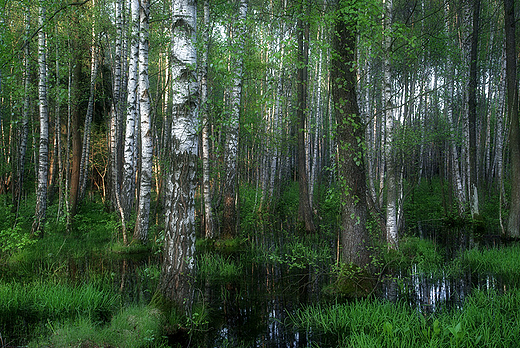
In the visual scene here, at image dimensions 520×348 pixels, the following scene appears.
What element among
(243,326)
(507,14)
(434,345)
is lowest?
(243,326)

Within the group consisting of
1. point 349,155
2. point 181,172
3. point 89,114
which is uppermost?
point 89,114

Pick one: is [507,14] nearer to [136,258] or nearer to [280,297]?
[280,297]

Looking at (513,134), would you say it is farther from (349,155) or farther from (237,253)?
(237,253)

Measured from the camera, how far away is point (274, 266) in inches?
288

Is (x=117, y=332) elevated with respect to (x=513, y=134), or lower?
lower

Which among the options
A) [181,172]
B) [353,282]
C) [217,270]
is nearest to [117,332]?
[181,172]

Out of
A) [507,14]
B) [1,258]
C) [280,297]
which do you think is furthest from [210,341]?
[507,14]

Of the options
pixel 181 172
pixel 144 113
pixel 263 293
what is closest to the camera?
pixel 181 172

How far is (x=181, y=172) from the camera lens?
4117 mm

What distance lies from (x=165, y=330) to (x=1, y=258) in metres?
5.04

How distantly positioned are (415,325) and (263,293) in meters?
2.55

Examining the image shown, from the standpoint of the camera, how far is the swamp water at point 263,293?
159 inches

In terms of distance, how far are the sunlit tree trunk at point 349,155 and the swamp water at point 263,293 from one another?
73 cm

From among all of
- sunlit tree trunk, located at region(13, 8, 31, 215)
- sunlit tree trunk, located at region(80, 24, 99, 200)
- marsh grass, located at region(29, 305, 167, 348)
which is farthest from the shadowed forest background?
sunlit tree trunk, located at region(80, 24, 99, 200)
